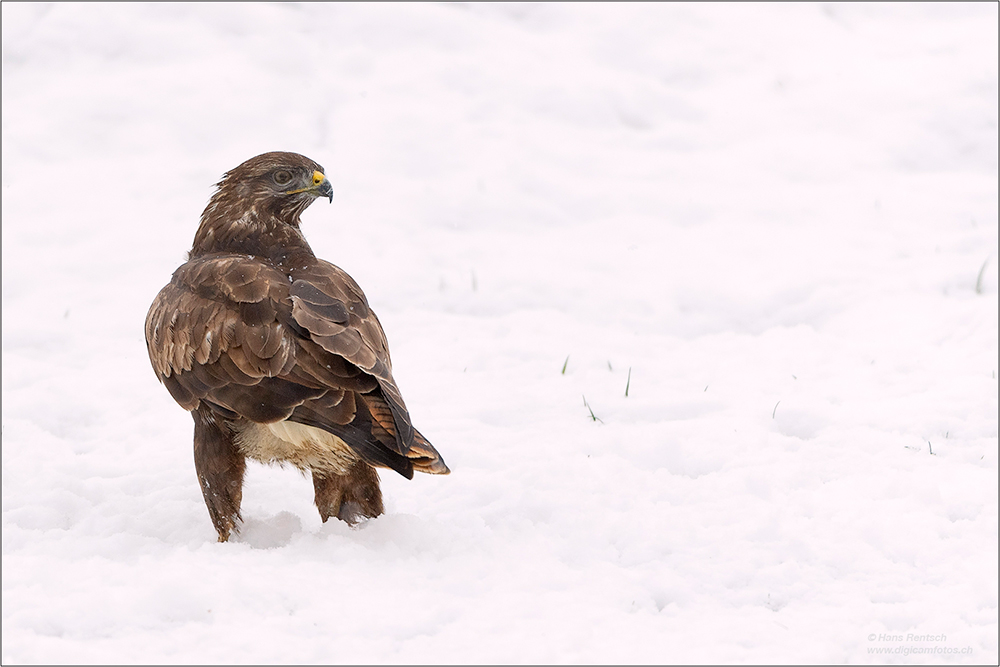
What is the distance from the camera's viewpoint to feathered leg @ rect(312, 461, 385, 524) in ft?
13.2

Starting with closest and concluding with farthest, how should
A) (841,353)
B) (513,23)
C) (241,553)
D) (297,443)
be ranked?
(241,553)
(297,443)
(841,353)
(513,23)

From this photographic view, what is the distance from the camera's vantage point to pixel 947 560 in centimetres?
378

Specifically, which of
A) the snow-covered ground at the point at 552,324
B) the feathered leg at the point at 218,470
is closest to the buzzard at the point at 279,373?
the feathered leg at the point at 218,470

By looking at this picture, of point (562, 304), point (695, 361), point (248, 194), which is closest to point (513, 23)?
point (562, 304)

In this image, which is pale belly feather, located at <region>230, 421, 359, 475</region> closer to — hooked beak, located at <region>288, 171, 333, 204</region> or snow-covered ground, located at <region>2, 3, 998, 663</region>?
snow-covered ground, located at <region>2, 3, 998, 663</region>

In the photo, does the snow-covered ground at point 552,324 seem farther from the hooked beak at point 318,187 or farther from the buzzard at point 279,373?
the hooked beak at point 318,187

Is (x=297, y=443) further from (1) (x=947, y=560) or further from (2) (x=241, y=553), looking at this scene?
(1) (x=947, y=560)

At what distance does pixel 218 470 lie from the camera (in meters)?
3.98

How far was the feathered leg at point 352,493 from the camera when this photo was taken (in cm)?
403

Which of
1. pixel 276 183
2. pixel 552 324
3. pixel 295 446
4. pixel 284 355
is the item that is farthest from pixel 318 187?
pixel 552 324

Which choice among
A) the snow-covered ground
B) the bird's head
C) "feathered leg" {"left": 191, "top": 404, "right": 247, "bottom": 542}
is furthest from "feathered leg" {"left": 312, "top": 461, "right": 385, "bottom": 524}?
the bird's head

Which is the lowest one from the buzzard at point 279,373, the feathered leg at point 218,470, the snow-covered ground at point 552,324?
the snow-covered ground at point 552,324

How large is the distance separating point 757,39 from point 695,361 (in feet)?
20.2

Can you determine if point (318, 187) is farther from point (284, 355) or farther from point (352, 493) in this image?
point (352, 493)
